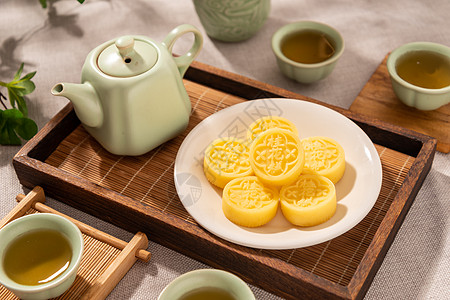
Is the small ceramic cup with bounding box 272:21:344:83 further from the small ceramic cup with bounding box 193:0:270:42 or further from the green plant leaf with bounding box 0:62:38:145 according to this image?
the green plant leaf with bounding box 0:62:38:145

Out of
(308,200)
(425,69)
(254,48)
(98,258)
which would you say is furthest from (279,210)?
(254,48)

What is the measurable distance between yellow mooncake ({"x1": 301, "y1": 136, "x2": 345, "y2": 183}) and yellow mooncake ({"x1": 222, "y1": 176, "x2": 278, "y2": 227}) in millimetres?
94

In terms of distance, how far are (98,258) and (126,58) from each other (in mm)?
395

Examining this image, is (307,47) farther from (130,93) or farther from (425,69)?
(130,93)

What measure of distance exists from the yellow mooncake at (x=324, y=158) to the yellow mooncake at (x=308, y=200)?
0.10 feet

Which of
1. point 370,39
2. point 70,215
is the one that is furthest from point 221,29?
point 70,215

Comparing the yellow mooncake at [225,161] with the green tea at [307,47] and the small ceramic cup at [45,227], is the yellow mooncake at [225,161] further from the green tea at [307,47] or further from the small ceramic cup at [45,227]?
the green tea at [307,47]

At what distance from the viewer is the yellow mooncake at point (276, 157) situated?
102cm

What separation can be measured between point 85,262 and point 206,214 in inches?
9.8

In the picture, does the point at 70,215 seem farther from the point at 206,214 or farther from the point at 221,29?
the point at 221,29

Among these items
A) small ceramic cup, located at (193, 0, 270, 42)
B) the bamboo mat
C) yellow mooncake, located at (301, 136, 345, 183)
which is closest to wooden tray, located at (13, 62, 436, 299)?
the bamboo mat

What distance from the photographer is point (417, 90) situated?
127cm

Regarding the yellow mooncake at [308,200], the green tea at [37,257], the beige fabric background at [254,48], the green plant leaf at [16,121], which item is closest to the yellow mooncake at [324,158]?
the yellow mooncake at [308,200]

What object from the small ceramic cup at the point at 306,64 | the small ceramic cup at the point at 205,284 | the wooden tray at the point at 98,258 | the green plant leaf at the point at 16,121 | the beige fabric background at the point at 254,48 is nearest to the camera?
the small ceramic cup at the point at 205,284
